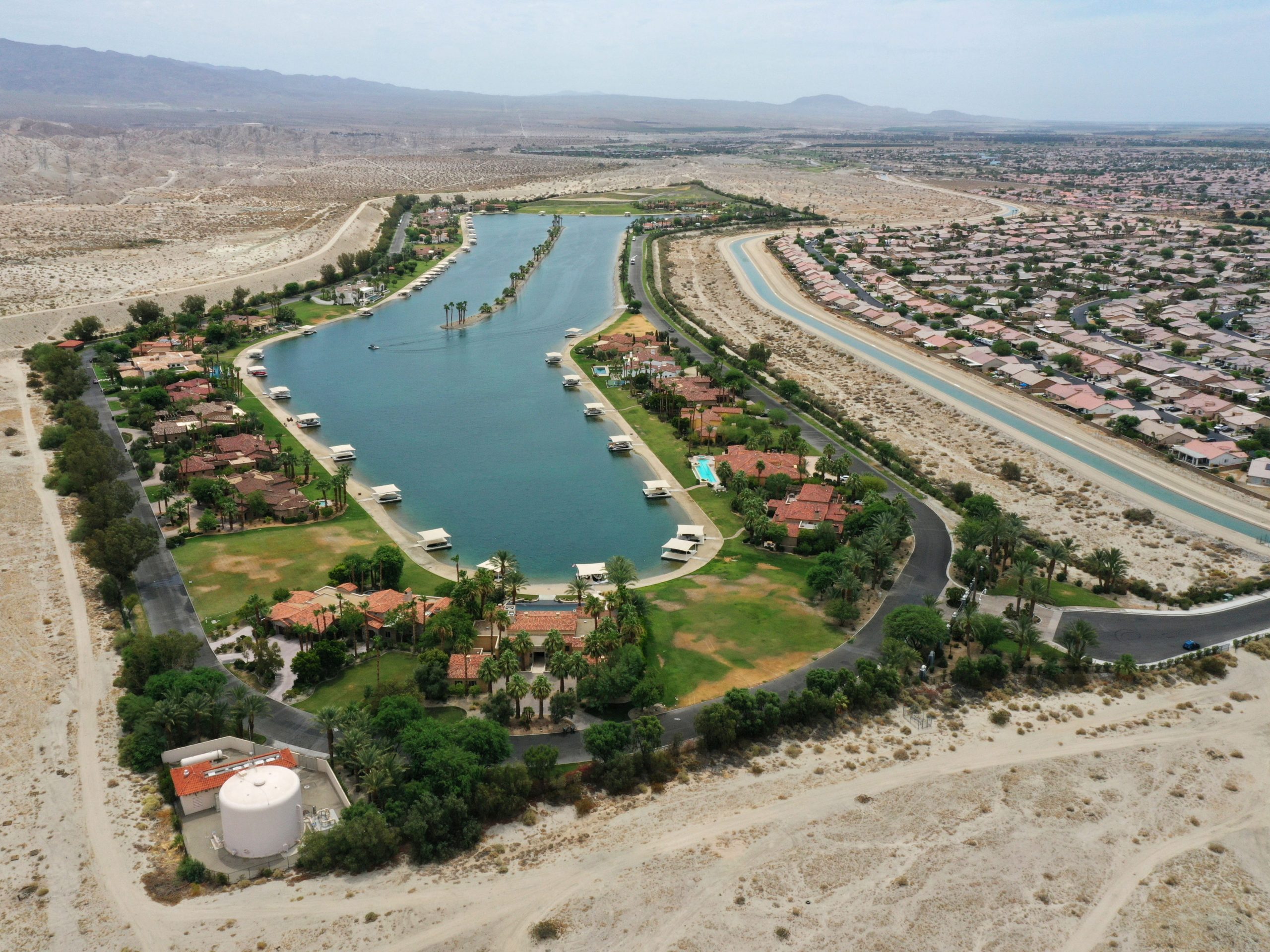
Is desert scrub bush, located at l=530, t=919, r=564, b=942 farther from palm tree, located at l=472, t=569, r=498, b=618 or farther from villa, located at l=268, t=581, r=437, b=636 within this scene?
palm tree, located at l=472, t=569, r=498, b=618

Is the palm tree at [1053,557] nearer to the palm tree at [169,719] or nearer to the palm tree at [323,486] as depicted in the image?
the palm tree at [169,719]

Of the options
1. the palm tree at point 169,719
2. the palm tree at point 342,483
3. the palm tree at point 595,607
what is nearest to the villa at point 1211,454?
the palm tree at point 595,607

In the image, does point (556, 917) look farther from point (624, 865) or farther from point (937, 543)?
point (937, 543)

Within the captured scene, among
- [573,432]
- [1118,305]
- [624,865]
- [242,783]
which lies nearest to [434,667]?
[242,783]

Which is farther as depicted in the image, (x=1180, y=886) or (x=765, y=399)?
(x=765, y=399)

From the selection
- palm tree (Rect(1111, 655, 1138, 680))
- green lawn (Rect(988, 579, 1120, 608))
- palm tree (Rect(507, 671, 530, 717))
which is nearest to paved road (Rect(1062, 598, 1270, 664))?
green lawn (Rect(988, 579, 1120, 608))

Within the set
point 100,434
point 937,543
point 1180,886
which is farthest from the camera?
point 100,434

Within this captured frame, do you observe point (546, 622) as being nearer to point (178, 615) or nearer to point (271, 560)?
point (271, 560)
